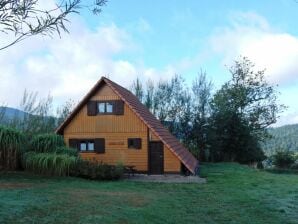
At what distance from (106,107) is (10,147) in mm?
8059

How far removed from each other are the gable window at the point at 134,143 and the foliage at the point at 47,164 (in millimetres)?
6424

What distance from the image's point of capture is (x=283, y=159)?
38156 mm

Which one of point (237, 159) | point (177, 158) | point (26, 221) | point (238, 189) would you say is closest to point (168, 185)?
point (238, 189)

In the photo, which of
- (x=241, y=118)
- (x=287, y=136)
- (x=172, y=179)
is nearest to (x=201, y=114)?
(x=241, y=118)

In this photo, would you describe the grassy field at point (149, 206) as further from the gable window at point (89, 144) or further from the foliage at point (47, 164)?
the gable window at point (89, 144)

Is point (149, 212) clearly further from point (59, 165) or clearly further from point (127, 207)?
point (59, 165)

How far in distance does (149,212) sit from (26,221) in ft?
10.8

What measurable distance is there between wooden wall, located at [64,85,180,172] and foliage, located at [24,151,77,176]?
247 inches

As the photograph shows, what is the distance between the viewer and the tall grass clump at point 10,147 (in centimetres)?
1709

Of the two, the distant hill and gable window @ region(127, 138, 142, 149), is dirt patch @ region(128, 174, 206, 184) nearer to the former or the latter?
gable window @ region(127, 138, 142, 149)

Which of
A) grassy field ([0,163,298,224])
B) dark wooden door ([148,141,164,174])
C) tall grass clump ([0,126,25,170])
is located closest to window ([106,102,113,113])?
dark wooden door ([148,141,164,174])

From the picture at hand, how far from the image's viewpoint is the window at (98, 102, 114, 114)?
81.9ft

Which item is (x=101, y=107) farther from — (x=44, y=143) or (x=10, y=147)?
(x=10, y=147)

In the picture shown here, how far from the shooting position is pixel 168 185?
17906mm
